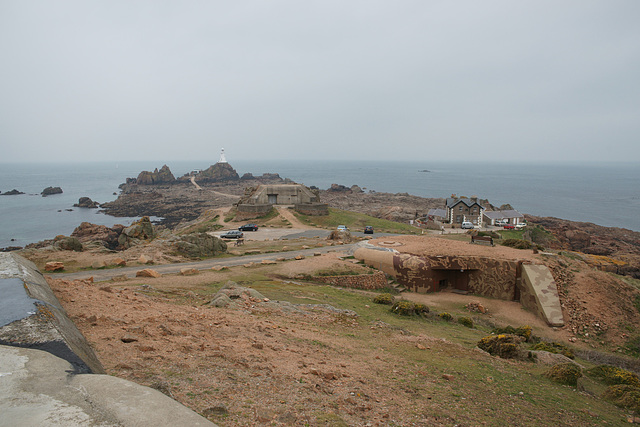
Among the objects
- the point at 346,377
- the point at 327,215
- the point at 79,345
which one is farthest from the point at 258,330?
the point at 327,215

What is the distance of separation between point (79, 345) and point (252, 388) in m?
3.62

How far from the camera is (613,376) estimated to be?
13.1m

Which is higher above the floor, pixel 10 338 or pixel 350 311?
pixel 10 338

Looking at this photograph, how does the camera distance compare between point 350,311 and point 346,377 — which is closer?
point 346,377

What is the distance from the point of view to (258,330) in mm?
12695

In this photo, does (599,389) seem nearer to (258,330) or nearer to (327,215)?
(258,330)

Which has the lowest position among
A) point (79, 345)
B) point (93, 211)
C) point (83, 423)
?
point (93, 211)

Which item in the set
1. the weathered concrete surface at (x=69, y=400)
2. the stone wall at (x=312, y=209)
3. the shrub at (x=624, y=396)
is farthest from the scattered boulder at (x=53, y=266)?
the stone wall at (x=312, y=209)

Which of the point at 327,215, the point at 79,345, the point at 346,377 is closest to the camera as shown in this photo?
the point at 79,345

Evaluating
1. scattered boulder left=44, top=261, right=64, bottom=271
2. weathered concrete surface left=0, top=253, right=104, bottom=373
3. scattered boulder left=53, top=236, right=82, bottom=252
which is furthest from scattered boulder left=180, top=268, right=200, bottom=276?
weathered concrete surface left=0, top=253, right=104, bottom=373

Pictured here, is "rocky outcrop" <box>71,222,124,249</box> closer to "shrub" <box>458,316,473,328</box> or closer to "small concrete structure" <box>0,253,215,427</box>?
"shrub" <box>458,316,473,328</box>

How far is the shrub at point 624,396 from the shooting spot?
1111cm

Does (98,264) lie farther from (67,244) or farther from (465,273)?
(465,273)

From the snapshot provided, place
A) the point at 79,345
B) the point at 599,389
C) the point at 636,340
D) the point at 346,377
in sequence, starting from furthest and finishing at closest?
the point at 636,340
the point at 599,389
the point at 346,377
the point at 79,345
